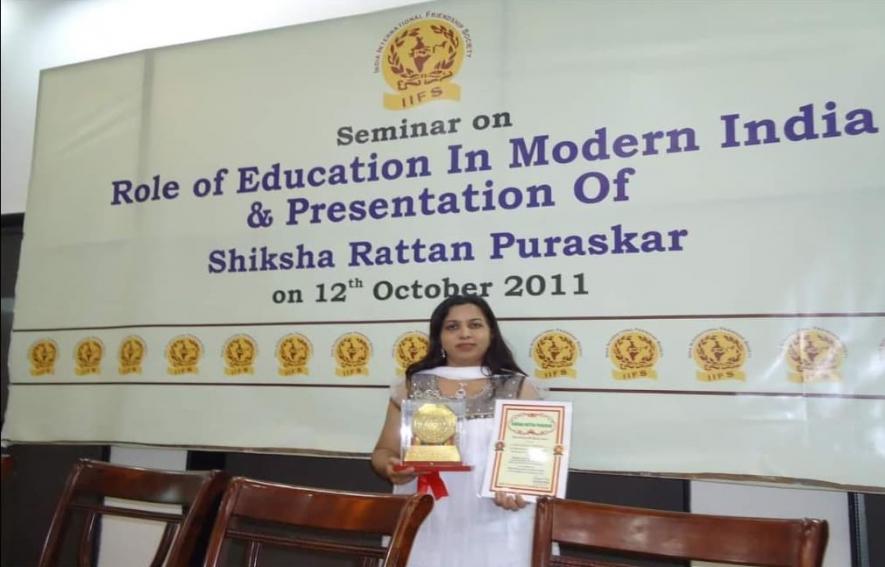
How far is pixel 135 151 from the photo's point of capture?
290 cm

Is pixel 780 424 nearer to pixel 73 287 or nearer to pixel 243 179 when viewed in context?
pixel 243 179

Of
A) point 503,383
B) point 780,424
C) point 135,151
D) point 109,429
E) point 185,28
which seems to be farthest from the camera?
point 185,28

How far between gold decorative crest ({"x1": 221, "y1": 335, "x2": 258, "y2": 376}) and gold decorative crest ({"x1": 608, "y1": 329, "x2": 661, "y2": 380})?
49.9 inches

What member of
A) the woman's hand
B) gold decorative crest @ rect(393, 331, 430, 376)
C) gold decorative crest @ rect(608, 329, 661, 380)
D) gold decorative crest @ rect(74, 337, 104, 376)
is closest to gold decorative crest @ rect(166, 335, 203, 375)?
gold decorative crest @ rect(74, 337, 104, 376)

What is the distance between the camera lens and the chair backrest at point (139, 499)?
1.48 m

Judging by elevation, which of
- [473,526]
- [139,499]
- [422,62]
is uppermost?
[422,62]

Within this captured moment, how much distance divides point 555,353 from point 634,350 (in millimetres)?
242

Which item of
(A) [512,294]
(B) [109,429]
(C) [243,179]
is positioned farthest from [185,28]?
(A) [512,294]

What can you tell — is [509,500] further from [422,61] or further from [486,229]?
[422,61]

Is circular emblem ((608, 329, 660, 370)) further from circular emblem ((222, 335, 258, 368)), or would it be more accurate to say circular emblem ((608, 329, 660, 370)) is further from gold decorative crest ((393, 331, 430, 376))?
circular emblem ((222, 335, 258, 368))

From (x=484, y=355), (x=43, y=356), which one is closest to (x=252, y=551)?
(x=484, y=355)

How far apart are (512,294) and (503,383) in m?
0.32

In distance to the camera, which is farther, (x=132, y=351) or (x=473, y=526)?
(x=132, y=351)

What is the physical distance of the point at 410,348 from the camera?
7.79 ft
